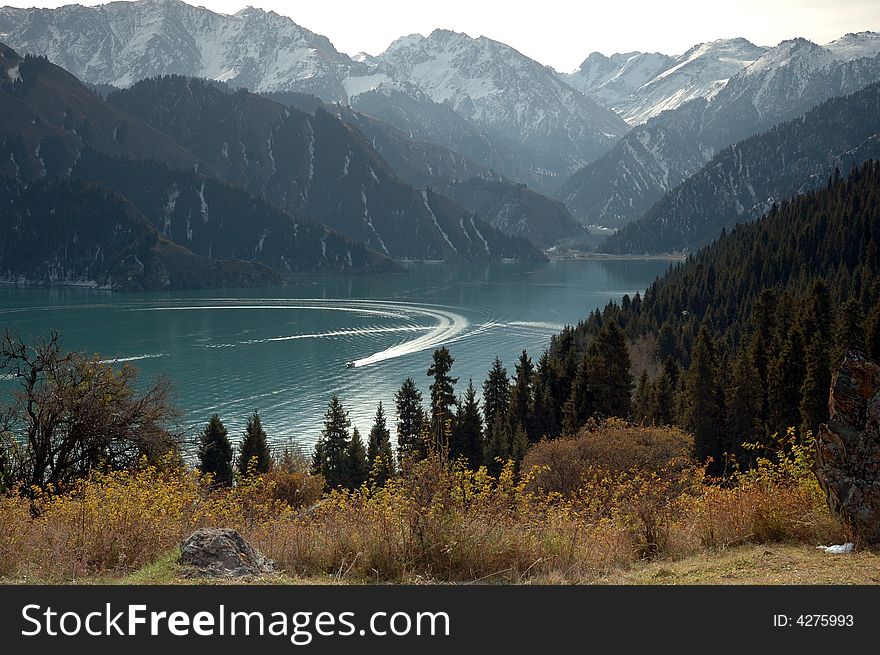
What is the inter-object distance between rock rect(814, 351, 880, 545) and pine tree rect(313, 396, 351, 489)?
5405 cm

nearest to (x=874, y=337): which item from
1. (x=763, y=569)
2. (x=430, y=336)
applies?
(x=763, y=569)

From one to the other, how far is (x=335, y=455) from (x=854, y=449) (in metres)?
59.1

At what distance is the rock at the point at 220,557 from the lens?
1120 centimetres

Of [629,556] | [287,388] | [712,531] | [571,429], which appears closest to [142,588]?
[629,556]

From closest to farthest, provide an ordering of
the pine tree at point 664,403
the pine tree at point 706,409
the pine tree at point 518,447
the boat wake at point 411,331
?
1. the pine tree at point 518,447
2. the pine tree at point 706,409
3. the pine tree at point 664,403
4. the boat wake at point 411,331

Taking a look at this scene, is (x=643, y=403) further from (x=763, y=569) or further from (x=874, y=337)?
(x=763, y=569)

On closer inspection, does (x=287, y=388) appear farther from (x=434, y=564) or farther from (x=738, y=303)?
(x=434, y=564)

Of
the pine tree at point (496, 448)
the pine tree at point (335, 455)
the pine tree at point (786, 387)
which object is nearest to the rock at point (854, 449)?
the pine tree at point (496, 448)

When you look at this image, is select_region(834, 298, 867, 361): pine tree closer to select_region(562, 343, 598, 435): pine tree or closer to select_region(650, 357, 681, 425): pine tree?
select_region(650, 357, 681, 425): pine tree

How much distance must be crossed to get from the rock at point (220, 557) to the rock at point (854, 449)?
8.48 m

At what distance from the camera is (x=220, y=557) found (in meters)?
11.5

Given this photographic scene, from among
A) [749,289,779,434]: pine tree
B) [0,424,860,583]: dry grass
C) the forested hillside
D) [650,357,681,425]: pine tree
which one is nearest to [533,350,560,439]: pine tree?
the forested hillside

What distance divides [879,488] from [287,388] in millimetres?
104579

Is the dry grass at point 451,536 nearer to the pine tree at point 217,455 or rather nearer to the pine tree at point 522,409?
the pine tree at point 217,455
